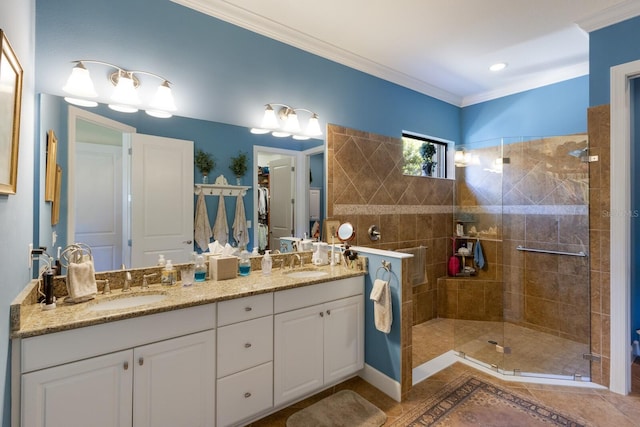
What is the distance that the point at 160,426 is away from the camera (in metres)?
1.51

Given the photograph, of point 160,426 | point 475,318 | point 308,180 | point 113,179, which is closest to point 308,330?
point 160,426

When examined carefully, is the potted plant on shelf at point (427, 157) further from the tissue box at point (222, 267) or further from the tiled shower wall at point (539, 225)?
the tissue box at point (222, 267)

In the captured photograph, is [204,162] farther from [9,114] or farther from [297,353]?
[297,353]

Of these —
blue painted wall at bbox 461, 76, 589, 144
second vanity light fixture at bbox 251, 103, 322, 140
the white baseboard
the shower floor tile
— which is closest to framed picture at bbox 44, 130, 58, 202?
second vanity light fixture at bbox 251, 103, 322, 140

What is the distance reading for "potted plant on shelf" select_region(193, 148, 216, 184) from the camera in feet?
7.08

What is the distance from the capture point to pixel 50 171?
5.28ft

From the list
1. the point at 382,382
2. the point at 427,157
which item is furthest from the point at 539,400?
Answer: the point at 427,157

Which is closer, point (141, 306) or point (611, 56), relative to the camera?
point (141, 306)

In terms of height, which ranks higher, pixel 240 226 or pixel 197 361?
pixel 240 226

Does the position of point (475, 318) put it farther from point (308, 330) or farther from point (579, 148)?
point (308, 330)

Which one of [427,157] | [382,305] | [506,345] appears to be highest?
[427,157]

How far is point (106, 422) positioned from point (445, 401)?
207 centimetres

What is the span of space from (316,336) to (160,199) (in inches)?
56.4

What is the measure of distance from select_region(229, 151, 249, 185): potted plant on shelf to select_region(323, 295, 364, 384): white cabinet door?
3.89 ft
